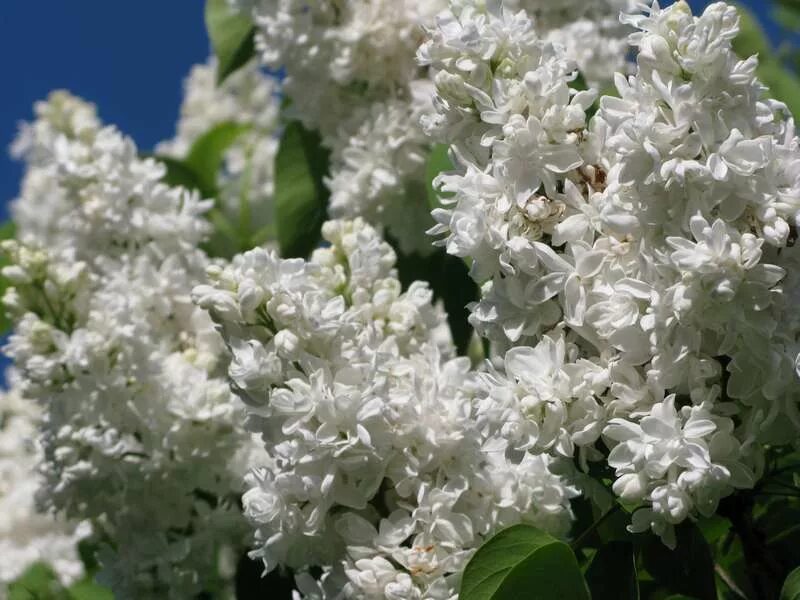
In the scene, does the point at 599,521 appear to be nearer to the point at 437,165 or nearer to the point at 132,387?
the point at 437,165

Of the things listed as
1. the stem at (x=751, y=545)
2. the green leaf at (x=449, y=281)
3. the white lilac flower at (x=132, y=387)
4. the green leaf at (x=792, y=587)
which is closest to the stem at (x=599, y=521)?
the stem at (x=751, y=545)

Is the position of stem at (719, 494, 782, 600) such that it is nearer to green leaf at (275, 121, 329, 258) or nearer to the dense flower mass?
the dense flower mass

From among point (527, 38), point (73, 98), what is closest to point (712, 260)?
point (527, 38)

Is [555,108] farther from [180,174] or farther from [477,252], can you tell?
[180,174]

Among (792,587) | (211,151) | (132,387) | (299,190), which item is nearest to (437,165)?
(132,387)

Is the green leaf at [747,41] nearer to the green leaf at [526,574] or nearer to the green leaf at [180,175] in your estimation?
the green leaf at [180,175]

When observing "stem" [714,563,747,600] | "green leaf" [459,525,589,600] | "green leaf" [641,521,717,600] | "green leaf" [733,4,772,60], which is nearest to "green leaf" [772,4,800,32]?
"green leaf" [733,4,772,60]
